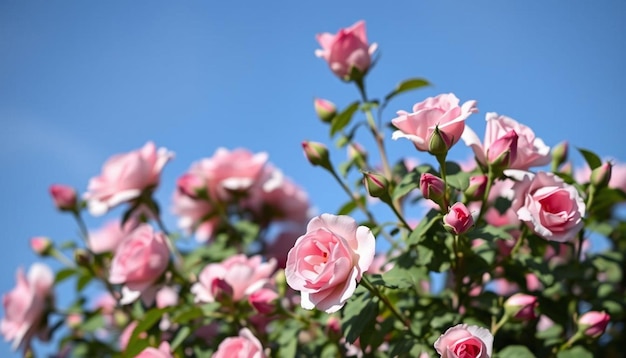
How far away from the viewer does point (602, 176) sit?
1.25 meters

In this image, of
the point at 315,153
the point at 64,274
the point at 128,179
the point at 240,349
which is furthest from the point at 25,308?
the point at 315,153

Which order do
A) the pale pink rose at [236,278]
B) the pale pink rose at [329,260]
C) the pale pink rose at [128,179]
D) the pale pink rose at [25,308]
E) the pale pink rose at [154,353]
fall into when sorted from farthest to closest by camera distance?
1. the pale pink rose at [25,308]
2. the pale pink rose at [128,179]
3. the pale pink rose at [236,278]
4. the pale pink rose at [154,353]
5. the pale pink rose at [329,260]

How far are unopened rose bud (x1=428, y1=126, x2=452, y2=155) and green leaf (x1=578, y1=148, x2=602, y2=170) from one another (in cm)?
37

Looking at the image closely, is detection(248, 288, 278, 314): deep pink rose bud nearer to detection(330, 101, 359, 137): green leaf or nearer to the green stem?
the green stem

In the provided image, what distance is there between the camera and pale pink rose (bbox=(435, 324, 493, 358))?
1.03m

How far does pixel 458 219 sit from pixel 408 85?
657 mm

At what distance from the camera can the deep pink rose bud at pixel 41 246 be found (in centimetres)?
201

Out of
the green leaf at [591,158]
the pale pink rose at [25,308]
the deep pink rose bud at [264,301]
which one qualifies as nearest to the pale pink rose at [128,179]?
the pale pink rose at [25,308]

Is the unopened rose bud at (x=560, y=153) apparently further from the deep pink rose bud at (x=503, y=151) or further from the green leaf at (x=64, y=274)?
the green leaf at (x=64, y=274)

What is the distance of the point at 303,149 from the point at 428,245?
14.9 inches

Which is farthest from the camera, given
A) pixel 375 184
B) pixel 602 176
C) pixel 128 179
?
pixel 128 179

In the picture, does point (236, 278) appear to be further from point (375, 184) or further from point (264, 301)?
point (375, 184)

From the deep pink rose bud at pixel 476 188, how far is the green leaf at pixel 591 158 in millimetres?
270

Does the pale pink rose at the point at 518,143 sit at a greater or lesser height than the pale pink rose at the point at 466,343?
greater
